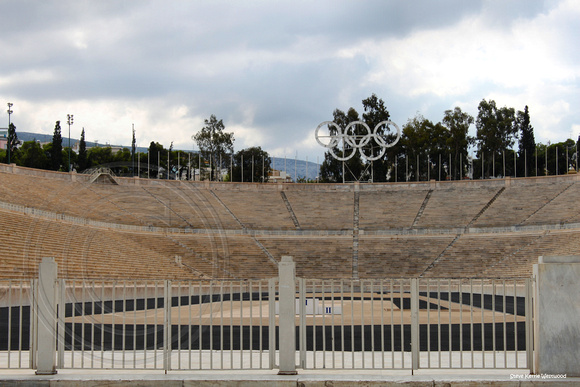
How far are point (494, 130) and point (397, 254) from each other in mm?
39931

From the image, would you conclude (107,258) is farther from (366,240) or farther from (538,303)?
(538,303)

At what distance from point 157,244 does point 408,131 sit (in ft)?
144

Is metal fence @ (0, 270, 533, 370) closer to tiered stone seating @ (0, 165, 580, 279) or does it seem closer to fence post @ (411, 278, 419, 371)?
fence post @ (411, 278, 419, 371)

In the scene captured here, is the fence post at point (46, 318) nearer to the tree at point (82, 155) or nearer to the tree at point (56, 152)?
the tree at point (56, 152)

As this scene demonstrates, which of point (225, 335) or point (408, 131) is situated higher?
point (408, 131)

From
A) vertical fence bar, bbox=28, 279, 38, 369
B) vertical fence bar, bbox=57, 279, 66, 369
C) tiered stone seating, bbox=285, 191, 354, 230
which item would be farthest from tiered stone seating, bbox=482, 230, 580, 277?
vertical fence bar, bbox=28, 279, 38, 369

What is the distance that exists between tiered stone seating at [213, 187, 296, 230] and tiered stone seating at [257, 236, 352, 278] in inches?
88.3

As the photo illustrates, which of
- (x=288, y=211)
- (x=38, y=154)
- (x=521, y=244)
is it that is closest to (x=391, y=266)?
(x=521, y=244)

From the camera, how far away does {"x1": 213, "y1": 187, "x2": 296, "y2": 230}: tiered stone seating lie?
48375 millimetres

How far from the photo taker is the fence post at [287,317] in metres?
7.79

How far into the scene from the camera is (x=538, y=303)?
306 inches

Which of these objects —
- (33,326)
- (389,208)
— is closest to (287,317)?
(33,326)

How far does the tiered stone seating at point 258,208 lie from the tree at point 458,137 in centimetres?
2896

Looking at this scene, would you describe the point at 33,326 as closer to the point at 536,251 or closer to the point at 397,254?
the point at 397,254
